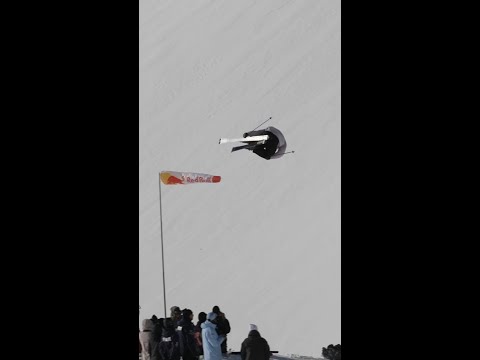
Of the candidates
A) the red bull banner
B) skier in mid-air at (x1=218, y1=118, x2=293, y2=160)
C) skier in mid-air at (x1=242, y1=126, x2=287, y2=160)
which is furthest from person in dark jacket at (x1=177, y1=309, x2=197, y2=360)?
skier in mid-air at (x1=242, y1=126, x2=287, y2=160)

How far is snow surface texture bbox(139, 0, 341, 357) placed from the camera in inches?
798

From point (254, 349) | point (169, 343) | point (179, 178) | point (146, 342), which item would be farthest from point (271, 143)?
point (254, 349)

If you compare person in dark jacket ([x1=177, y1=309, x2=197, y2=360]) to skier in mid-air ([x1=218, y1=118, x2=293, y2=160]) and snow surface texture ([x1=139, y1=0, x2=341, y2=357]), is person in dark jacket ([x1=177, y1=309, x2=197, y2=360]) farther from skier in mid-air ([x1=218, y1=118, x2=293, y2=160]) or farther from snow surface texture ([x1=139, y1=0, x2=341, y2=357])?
skier in mid-air ([x1=218, y1=118, x2=293, y2=160])

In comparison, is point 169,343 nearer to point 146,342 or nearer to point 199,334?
point 146,342

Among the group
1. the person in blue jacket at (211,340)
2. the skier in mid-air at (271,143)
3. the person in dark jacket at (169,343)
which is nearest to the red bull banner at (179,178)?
the skier in mid-air at (271,143)

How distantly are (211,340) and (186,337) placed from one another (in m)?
0.59

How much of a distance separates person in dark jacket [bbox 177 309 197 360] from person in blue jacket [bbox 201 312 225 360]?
0.40 meters

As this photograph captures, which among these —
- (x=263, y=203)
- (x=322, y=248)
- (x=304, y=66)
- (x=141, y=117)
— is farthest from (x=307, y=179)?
(x=141, y=117)

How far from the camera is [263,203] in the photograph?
23.9 meters
